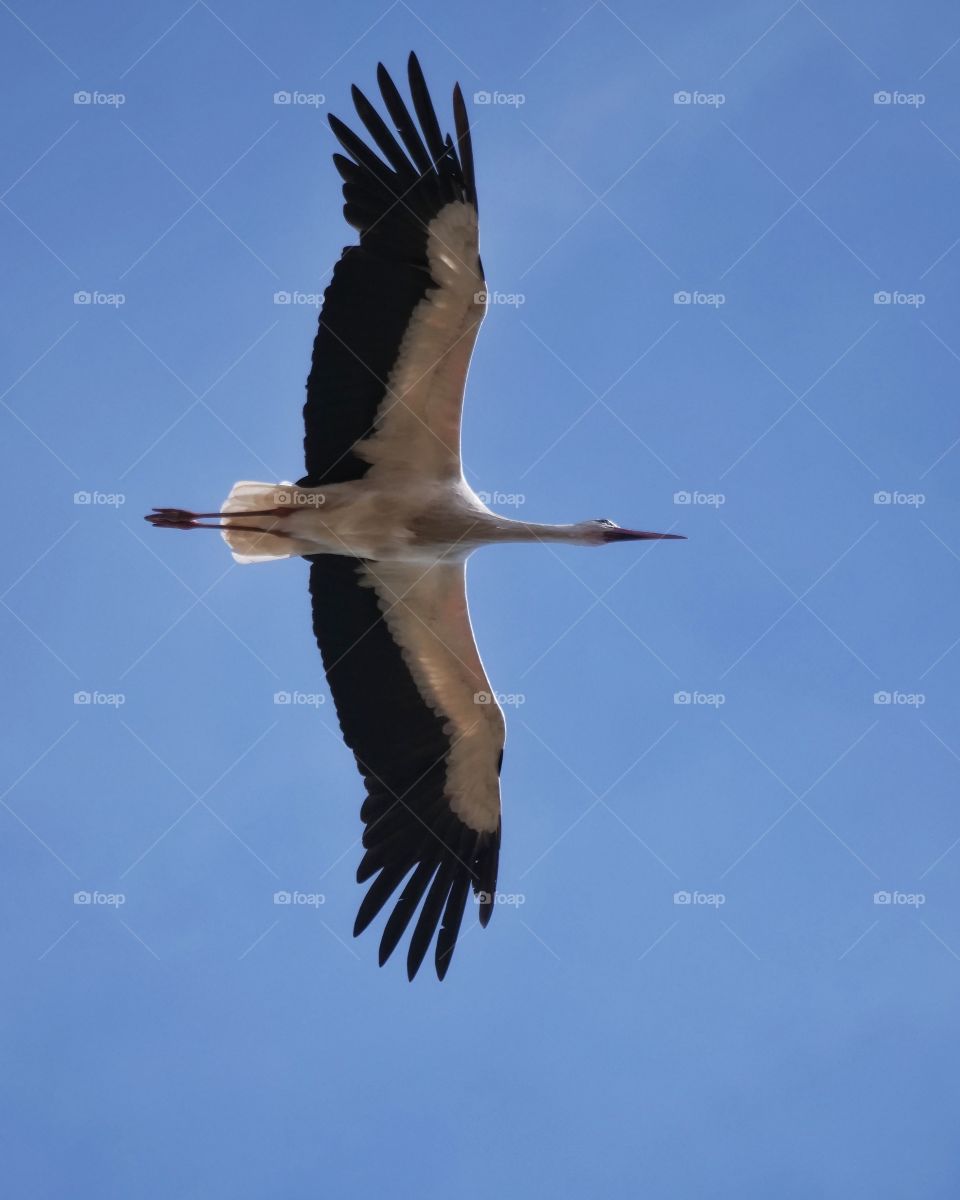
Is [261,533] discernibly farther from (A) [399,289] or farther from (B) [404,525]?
(A) [399,289]

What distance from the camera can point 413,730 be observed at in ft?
31.3

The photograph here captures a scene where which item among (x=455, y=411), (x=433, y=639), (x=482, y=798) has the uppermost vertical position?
(x=455, y=411)

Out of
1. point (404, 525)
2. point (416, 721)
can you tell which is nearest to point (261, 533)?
point (404, 525)

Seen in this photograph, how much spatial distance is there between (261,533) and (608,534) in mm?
2357

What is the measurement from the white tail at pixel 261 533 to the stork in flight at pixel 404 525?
0.04 ft

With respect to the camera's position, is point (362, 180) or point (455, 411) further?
point (455, 411)

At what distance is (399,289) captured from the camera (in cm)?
841

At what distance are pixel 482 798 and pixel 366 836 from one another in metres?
0.83

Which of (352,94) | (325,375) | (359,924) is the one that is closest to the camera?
(352,94)

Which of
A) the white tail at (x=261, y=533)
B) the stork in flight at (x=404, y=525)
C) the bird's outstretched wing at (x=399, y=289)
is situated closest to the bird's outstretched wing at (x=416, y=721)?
the stork in flight at (x=404, y=525)

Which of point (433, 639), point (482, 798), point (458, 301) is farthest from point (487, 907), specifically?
point (458, 301)

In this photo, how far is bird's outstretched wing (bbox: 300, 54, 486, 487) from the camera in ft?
27.0

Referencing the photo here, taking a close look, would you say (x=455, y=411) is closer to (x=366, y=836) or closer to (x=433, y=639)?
(x=433, y=639)

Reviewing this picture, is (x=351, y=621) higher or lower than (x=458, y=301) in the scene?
lower
